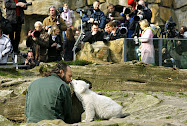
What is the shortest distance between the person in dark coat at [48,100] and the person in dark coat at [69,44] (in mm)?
6281

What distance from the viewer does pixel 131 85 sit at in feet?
32.3

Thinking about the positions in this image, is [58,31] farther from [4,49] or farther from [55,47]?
[4,49]

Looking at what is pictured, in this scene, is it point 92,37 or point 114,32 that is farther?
point 114,32

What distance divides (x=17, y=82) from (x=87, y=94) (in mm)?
4309

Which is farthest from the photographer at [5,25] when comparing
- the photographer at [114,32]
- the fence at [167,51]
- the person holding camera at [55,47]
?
the fence at [167,51]

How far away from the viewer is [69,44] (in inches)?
481

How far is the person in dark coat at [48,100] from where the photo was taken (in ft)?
17.5

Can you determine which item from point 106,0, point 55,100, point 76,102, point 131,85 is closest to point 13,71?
point 131,85

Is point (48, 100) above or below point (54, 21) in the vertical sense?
below

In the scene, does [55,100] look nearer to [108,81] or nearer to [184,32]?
[108,81]

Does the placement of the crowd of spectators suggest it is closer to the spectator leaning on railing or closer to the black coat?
the black coat

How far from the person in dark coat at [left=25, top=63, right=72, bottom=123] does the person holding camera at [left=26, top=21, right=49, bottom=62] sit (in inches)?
261

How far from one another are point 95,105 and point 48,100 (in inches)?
32.3

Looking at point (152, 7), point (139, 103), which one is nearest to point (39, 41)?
point (139, 103)
